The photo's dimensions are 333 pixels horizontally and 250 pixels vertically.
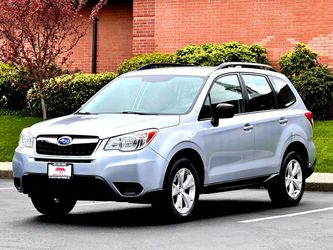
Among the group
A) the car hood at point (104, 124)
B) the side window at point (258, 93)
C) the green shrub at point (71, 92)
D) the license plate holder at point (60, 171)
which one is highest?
the side window at point (258, 93)

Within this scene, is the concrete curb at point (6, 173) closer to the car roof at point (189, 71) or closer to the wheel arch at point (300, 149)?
the car roof at point (189, 71)

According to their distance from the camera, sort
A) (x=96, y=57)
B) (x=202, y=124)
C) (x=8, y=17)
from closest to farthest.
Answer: (x=202, y=124)
(x=8, y=17)
(x=96, y=57)

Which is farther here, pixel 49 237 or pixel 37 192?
pixel 37 192

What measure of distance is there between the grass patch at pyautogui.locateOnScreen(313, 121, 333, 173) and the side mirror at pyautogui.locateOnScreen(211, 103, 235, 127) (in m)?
6.73

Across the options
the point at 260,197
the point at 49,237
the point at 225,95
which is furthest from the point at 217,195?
the point at 49,237

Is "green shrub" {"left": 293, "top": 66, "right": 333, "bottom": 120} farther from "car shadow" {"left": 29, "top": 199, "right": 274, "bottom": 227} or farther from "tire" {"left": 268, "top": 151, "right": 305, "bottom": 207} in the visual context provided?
"tire" {"left": 268, "top": 151, "right": 305, "bottom": 207}

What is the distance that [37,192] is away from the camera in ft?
37.5

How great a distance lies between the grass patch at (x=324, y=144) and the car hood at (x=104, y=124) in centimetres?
756

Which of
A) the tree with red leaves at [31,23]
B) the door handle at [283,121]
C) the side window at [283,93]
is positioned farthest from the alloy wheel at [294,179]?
the tree with red leaves at [31,23]

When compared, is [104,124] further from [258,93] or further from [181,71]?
[258,93]

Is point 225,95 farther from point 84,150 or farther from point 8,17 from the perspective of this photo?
point 8,17

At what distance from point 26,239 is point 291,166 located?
466 centimetres

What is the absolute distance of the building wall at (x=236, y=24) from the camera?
81.9 ft

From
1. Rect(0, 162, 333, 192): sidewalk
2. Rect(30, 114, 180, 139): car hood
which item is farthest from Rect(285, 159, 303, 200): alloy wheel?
Rect(0, 162, 333, 192): sidewalk
